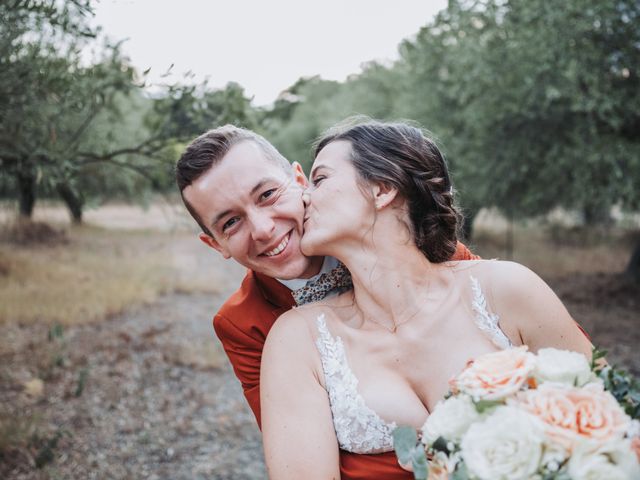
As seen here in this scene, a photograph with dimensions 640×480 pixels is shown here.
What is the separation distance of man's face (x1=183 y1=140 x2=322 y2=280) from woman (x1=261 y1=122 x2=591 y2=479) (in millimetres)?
120

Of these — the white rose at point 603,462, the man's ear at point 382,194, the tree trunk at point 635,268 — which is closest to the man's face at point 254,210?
the man's ear at point 382,194

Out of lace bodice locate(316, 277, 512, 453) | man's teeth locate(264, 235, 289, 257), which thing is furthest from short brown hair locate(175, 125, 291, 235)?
lace bodice locate(316, 277, 512, 453)

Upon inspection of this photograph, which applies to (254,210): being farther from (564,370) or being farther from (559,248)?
(559,248)

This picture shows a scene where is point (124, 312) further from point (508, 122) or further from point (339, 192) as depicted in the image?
point (339, 192)

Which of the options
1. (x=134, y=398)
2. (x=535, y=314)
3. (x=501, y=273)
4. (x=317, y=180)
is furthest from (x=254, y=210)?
(x=134, y=398)

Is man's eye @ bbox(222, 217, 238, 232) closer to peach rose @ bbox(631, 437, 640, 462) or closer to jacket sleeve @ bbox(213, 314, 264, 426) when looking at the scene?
jacket sleeve @ bbox(213, 314, 264, 426)

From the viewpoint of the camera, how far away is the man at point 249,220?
251 cm

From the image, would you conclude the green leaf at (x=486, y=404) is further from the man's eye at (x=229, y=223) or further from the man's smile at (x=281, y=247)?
the man's eye at (x=229, y=223)

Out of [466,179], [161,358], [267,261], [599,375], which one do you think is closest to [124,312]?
[161,358]

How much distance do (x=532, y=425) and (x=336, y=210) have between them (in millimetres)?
1262

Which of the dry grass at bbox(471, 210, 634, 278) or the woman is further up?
the woman

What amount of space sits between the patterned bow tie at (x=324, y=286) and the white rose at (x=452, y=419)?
1251mm

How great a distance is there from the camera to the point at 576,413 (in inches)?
53.3

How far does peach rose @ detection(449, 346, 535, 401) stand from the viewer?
144 centimetres
